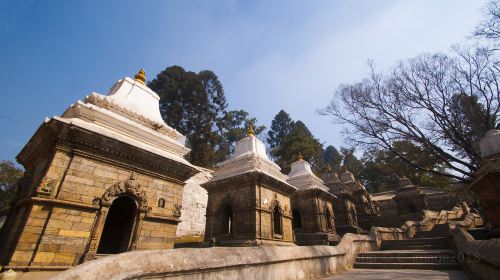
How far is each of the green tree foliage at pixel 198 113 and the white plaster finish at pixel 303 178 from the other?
17744 millimetres

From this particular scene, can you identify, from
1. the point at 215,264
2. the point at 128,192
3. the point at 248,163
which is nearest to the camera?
the point at 215,264

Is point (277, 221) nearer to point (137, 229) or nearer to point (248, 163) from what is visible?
point (248, 163)

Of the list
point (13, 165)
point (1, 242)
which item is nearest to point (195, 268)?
point (1, 242)

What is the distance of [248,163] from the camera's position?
1255cm

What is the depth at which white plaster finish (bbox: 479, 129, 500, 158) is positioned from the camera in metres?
9.70

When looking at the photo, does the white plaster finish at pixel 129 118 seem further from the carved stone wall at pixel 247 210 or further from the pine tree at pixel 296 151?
the pine tree at pixel 296 151

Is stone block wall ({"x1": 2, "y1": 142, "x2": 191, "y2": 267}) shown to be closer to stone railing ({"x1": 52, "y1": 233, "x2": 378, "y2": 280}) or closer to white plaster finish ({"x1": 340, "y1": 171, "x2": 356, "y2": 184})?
stone railing ({"x1": 52, "y1": 233, "x2": 378, "y2": 280})

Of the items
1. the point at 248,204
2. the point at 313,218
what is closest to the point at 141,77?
the point at 248,204

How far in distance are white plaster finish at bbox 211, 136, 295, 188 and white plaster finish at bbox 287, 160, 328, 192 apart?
4.54m

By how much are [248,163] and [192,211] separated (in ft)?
40.9

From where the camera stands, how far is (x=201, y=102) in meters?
39.2

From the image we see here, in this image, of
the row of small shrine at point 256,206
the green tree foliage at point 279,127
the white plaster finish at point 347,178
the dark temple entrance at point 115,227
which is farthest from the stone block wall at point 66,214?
the green tree foliage at point 279,127

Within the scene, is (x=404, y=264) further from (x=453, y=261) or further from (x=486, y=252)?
(x=486, y=252)

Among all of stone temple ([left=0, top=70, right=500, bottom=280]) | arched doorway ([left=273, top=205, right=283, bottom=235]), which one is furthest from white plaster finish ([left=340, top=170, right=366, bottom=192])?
arched doorway ([left=273, top=205, right=283, bottom=235])
